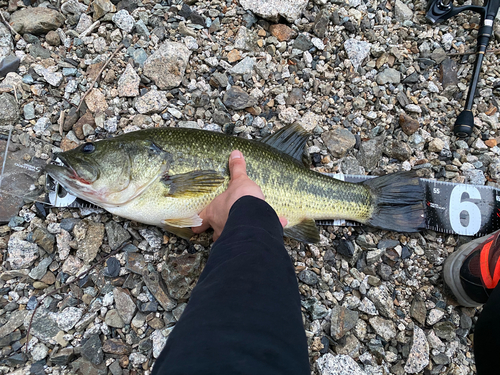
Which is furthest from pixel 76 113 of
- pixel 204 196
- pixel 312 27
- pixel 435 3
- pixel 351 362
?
pixel 435 3

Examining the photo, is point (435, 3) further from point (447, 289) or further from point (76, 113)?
point (76, 113)

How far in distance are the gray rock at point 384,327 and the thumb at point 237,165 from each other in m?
2.01

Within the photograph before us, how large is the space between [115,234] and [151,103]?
4.87ft

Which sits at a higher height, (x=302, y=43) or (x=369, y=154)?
(x=302, y=43)

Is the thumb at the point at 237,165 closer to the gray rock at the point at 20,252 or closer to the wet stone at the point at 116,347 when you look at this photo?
the wet stone at the point at 116,347

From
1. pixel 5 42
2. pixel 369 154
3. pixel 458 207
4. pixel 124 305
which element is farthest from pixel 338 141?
pixel 5 42

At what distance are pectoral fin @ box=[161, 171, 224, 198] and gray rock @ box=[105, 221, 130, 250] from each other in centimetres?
72

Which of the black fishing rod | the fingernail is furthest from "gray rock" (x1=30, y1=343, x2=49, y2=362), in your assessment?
the black fishing rod

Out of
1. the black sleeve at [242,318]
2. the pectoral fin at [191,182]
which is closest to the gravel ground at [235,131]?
the pectoral fin at [191,182]

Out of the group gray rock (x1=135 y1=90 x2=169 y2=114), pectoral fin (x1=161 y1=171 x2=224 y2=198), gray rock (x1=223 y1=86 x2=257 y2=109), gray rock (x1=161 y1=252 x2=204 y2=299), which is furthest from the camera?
gray rock (x1=223 y1=86 x2=257 y2=109)

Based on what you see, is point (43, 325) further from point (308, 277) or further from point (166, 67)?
point (166, 67)

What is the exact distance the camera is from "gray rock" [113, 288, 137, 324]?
2848 mm

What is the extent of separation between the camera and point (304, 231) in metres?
3.06

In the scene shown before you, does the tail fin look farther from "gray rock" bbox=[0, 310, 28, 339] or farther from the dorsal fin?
"gray rock" bbox=[0, 310, 28, 339]
